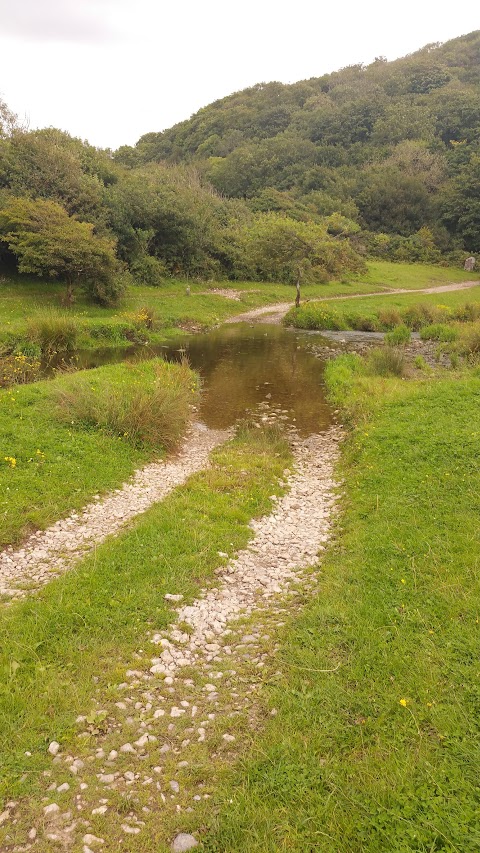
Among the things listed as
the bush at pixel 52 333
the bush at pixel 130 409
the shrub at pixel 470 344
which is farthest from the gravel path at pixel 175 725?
the bush at pixel 52 333

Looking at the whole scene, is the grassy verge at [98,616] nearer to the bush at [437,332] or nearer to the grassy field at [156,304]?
the grassy field at [156,304]

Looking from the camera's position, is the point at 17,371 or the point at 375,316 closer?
the point at 17,371

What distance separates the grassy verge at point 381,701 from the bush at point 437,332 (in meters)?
19.4

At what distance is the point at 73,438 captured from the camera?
1191 cm

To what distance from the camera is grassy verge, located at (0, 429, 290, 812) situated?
501 centimetres

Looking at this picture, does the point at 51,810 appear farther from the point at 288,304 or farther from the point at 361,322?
the point at 288,304

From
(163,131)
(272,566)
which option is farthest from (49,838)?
(163,131)

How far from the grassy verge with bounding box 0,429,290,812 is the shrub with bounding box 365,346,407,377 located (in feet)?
37.7

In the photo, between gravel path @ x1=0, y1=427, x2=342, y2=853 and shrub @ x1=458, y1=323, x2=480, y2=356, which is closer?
gravel path @ x1=0, y1=427, x2=342, y2=853

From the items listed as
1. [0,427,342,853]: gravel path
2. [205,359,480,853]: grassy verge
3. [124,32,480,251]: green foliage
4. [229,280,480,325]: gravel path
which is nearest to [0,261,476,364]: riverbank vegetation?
[229,280,480,325]: gravel path

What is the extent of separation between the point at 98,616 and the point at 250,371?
1624 cm

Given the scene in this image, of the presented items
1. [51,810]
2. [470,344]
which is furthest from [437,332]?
[51,810]

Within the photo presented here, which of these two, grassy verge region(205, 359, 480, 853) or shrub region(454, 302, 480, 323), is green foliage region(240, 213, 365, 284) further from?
grassy verge region(205, 359, 480, 853)

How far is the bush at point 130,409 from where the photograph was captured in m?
12.8
